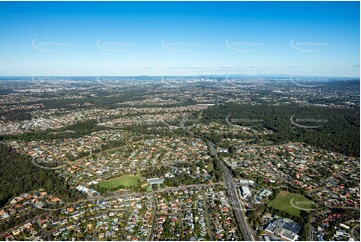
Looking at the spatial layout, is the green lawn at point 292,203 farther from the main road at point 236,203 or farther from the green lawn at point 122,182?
the green lawn at point 122,182

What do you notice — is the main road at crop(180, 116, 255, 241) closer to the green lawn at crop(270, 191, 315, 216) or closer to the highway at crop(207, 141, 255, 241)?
the highway at crop(207, 141, 255, 241)

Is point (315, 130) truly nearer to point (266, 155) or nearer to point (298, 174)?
point (266, 155)

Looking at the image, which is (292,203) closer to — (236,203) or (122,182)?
(236,203)

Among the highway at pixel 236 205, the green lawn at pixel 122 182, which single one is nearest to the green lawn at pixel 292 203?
the highway at pixel 236 205

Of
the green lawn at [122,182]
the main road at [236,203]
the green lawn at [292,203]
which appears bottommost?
the green lawn at [292,203]

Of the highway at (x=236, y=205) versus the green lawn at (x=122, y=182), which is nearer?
the highway at (x=236, y=205)

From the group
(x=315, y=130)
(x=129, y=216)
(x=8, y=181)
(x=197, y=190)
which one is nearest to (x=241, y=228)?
(x=197, y=190)

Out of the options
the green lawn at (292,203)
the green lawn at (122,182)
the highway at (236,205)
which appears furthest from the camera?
the green lawn at (122,182)
